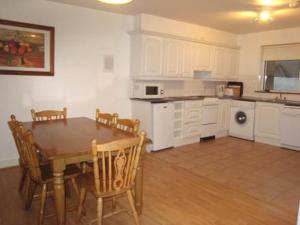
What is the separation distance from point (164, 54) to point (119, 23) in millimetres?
982

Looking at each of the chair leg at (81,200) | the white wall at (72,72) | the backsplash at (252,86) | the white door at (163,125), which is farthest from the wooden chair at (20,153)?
the backsplash at (252,86)

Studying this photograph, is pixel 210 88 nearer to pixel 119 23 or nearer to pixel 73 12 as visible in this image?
pixel 119 23

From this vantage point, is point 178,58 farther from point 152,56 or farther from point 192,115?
point 192,115

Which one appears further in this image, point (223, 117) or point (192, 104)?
point (223, 117)

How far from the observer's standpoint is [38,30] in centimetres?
361

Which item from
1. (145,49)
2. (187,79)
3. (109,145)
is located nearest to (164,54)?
(145,49)

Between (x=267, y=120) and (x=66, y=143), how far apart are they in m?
4.38

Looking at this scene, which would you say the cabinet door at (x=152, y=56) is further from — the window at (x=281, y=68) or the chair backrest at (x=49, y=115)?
the window at (x=281, y=68)

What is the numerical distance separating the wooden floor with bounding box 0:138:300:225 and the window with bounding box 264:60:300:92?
1.66m

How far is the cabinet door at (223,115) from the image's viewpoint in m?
5.65

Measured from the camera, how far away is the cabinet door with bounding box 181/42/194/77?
5055mm

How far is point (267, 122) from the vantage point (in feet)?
16.9

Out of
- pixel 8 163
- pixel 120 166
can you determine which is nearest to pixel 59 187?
pixel 120 166

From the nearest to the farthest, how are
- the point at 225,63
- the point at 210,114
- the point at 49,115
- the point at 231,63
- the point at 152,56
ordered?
the point at 49,115 → the point at 152,56 → the point at 210,114 → the point at 225,63 → the point at 231,63
